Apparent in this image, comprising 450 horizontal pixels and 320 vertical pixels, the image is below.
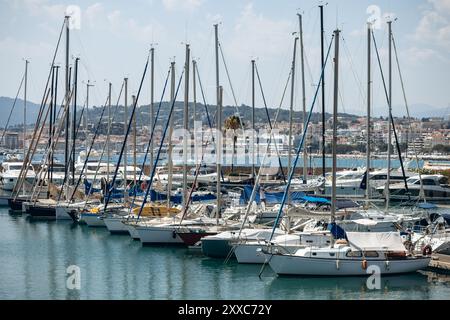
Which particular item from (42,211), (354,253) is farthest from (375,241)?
(42,211)

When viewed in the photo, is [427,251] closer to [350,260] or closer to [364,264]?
[364,264]

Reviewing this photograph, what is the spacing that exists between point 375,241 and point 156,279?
26.3 ft

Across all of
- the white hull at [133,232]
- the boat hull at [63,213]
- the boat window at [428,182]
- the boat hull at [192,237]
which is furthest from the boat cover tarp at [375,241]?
the boat window at [428,182]

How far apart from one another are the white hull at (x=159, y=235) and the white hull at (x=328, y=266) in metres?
7.96

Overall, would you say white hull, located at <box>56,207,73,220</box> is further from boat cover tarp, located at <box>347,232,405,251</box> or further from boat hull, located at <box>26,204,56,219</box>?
boat cover tarp, located at <box>347,232,405,251</box>

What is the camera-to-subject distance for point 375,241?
1153 inches

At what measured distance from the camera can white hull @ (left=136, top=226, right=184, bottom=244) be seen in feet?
118

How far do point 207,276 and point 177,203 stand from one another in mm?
13311

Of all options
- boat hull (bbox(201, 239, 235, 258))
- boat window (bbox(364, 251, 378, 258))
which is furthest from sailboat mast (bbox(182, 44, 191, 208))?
boat window (bbox(364, 251, 378, 258))

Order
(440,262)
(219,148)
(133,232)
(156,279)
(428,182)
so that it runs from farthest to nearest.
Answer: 1. (428,182)
2. (133,232)
3. (219,148)
4. (440,262)
5. (156,279)

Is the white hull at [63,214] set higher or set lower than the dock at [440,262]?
higher

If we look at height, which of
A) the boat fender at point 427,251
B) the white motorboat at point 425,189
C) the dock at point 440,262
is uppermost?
the white motorboat at point 425,189

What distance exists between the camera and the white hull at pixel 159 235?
3606 cm

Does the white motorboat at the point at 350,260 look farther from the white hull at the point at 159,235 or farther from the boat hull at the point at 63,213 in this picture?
the boat hull at the point at 63,213
